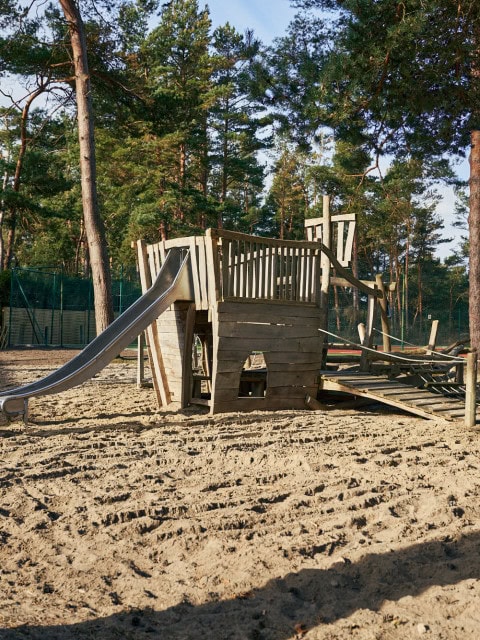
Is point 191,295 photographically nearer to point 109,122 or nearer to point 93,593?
point 93,593

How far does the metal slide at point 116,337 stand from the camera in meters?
7.29

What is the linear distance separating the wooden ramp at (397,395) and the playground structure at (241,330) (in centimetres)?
2

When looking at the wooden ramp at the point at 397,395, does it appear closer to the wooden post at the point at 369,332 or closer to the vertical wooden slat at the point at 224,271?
the wooden post at the point at 369,332

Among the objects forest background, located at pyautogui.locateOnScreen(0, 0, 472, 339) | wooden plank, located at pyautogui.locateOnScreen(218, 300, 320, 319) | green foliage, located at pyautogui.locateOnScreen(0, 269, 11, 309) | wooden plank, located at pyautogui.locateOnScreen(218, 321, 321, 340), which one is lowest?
wooden plank, located at pyautogui.locateOnScreen(218, 321, 321, 340)

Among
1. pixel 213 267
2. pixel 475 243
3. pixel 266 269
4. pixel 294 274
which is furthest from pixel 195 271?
pixel 475 243

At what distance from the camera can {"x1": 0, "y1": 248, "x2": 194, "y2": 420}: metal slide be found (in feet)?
23.9

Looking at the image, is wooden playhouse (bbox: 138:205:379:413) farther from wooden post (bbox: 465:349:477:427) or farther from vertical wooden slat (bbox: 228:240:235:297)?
wooden post (bbox: 465:349:477:427)

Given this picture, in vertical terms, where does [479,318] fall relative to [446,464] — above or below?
above

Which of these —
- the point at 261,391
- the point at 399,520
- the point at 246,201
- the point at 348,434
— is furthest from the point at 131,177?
the point at 399,520

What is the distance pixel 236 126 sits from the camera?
132 feet

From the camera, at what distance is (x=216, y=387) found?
8.22 m

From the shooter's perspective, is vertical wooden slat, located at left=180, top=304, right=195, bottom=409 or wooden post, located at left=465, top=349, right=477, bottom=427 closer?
wooden post, located at left=465, top=349, right=477, bottom=427

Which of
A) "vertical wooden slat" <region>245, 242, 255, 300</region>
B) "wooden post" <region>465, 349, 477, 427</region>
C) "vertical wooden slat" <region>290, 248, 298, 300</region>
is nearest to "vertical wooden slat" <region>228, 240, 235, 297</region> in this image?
"vertical wooden slat" <region>245, 242, 255, 300</region>

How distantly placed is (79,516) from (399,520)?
6.72ft
